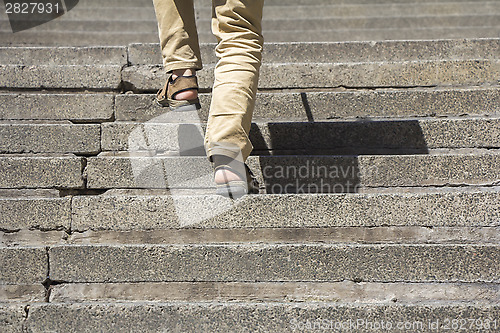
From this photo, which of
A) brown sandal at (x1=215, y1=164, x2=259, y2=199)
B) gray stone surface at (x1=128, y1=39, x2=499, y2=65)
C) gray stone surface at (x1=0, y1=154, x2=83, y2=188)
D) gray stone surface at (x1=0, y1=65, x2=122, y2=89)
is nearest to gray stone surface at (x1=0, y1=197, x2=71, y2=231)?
gray stone surface at (x1=0, y1=154, x2=83, y2=188)

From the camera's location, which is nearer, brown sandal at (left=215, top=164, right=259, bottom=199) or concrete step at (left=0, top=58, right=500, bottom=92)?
brown sandal at (left=215, top=164, right=259, bottom=199)

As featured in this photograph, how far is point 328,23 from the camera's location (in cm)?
569

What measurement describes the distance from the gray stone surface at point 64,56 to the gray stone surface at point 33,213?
1.56 meters

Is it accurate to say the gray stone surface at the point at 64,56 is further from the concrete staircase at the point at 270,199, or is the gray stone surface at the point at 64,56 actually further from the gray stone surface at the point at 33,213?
the gray stone surface at the point at 33,213

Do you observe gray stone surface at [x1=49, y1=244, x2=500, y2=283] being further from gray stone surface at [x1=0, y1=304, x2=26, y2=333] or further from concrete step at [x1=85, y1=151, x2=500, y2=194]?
concrete step at [x1=85, y1=151, x2=500, y2=194]

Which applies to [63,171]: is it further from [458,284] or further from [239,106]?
[458,284]

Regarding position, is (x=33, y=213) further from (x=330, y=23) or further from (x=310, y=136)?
(x=330, y=23)

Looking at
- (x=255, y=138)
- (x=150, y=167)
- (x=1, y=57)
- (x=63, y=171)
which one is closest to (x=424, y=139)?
(x=255, y=138)

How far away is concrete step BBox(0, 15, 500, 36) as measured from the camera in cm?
562

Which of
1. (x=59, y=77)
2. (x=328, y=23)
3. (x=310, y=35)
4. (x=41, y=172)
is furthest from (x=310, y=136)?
(x=328, y=23)

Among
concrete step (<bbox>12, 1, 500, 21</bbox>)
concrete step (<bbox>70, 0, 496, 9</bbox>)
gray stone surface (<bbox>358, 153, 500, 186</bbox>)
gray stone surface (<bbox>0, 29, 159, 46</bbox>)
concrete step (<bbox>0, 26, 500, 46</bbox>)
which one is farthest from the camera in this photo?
concrete step (<bbox>70, 0, 496, 9</bbox>)

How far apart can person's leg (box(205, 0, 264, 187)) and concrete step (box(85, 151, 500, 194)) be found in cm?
46

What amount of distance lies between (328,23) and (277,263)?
3935mm

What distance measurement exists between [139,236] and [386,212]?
1110 mm
